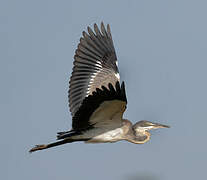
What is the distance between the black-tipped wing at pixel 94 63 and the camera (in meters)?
8.95

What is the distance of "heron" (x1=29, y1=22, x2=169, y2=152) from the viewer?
7.18 m

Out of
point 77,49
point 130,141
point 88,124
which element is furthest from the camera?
point 77,49

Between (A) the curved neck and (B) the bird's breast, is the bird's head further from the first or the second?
(B) the bird's breast

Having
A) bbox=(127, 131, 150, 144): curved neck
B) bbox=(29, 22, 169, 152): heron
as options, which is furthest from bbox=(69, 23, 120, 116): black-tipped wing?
bbox=(127, 131, 150, 144): curved neck

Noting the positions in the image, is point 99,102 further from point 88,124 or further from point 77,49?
point 77,49

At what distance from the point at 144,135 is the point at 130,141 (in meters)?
0.30

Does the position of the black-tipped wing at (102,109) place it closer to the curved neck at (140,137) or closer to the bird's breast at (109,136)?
the bird's breast at (109,136)

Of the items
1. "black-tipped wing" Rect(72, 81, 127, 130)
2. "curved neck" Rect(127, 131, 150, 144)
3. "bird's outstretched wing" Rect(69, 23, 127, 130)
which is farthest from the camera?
"bird's outstretched wing" Rect(69, 23, 127, 130)

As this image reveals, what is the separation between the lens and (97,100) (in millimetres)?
7020

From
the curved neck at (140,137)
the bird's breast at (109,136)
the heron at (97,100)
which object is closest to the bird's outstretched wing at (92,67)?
the heron at (97,100)

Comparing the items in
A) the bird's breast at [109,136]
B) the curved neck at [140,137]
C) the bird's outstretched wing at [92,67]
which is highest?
the bird's outstretched wing at [92,67]

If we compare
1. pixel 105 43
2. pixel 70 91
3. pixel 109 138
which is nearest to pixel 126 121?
pixel 109 138

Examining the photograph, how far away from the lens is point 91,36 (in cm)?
918

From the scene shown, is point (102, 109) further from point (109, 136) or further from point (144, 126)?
point (144, 126)
